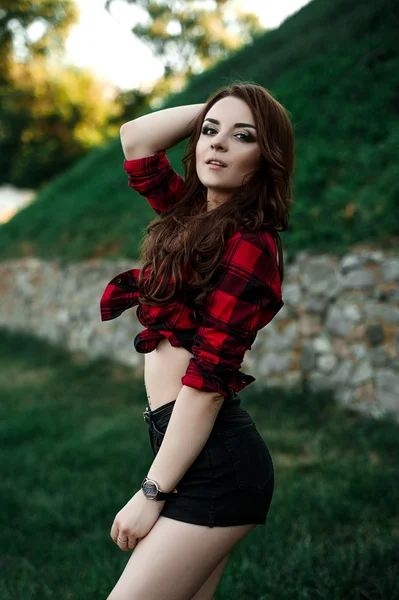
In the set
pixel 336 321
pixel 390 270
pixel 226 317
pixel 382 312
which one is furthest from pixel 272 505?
pixel 226 317

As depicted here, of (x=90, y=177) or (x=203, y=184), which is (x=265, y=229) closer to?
(x=203, y=184)

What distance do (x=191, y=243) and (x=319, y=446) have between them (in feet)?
10.9

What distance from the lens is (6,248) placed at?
12.0m

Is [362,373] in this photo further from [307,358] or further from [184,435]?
[184,435]

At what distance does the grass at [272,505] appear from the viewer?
111 inches

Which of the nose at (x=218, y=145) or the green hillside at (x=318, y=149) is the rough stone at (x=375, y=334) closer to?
the green hillside at (x=318, y=149)

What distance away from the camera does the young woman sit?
1.45 meters

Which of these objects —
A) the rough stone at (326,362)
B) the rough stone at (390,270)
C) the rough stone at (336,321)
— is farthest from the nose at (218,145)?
the rough stone at (326,362)

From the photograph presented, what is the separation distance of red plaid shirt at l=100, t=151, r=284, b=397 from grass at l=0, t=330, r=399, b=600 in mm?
1577

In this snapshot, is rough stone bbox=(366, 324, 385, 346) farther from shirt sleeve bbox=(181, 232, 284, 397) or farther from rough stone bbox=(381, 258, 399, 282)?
shirt sleeve bbox=(181, 232, 284, 397)

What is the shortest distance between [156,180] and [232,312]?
0.60 meters

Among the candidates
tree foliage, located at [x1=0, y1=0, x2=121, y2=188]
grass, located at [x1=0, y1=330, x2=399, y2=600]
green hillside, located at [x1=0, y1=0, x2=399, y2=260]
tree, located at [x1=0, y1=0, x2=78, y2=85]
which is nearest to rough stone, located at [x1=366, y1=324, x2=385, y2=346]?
grass, located at [x1=0, y1=330, x2=399, y2=600]

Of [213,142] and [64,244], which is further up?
[64,244]

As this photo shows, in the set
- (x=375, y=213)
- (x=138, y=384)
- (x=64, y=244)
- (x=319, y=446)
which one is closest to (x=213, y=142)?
(x=319, y=446)
